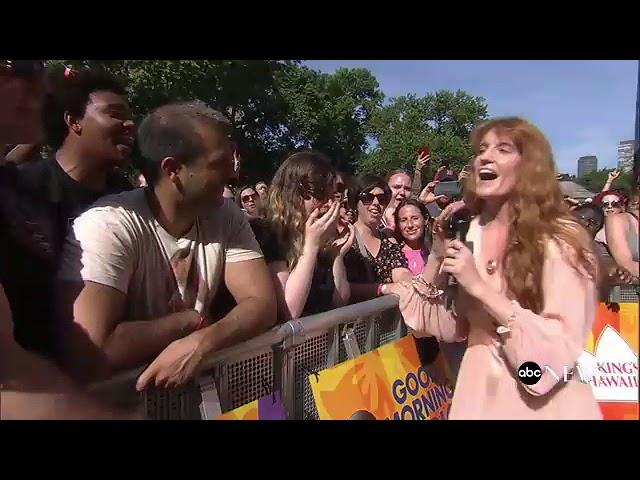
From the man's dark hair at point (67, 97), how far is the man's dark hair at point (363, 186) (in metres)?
0.86

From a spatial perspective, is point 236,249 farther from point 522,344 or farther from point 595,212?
point 595,212

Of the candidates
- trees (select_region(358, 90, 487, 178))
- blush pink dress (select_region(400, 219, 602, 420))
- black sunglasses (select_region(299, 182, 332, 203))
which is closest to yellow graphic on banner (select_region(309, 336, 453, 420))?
blush pink dress (select_region(400, 219, 602, 420))

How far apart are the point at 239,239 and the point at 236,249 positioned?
4cm

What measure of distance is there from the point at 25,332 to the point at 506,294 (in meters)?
1.53

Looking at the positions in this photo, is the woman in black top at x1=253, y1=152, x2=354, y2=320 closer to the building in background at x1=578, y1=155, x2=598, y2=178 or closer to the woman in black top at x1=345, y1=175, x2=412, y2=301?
the woman in black top at x1=345, y1=175, x2=412, y2=301

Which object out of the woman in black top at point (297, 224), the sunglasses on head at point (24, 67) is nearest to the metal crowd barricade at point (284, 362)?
the woman in black top at point (297, 224)

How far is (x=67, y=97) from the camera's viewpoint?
68.5 inches

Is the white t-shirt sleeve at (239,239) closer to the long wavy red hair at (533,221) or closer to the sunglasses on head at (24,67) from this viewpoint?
the sunglasses on head at (24,67)

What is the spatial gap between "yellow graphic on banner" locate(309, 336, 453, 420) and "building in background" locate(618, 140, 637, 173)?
41.0 inches

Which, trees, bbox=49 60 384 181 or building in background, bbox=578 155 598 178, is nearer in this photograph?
trees, bbox=49 60 384 181

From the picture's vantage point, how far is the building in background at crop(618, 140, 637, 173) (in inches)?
81.2

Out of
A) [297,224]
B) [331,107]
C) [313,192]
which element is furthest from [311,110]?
[297,224]
